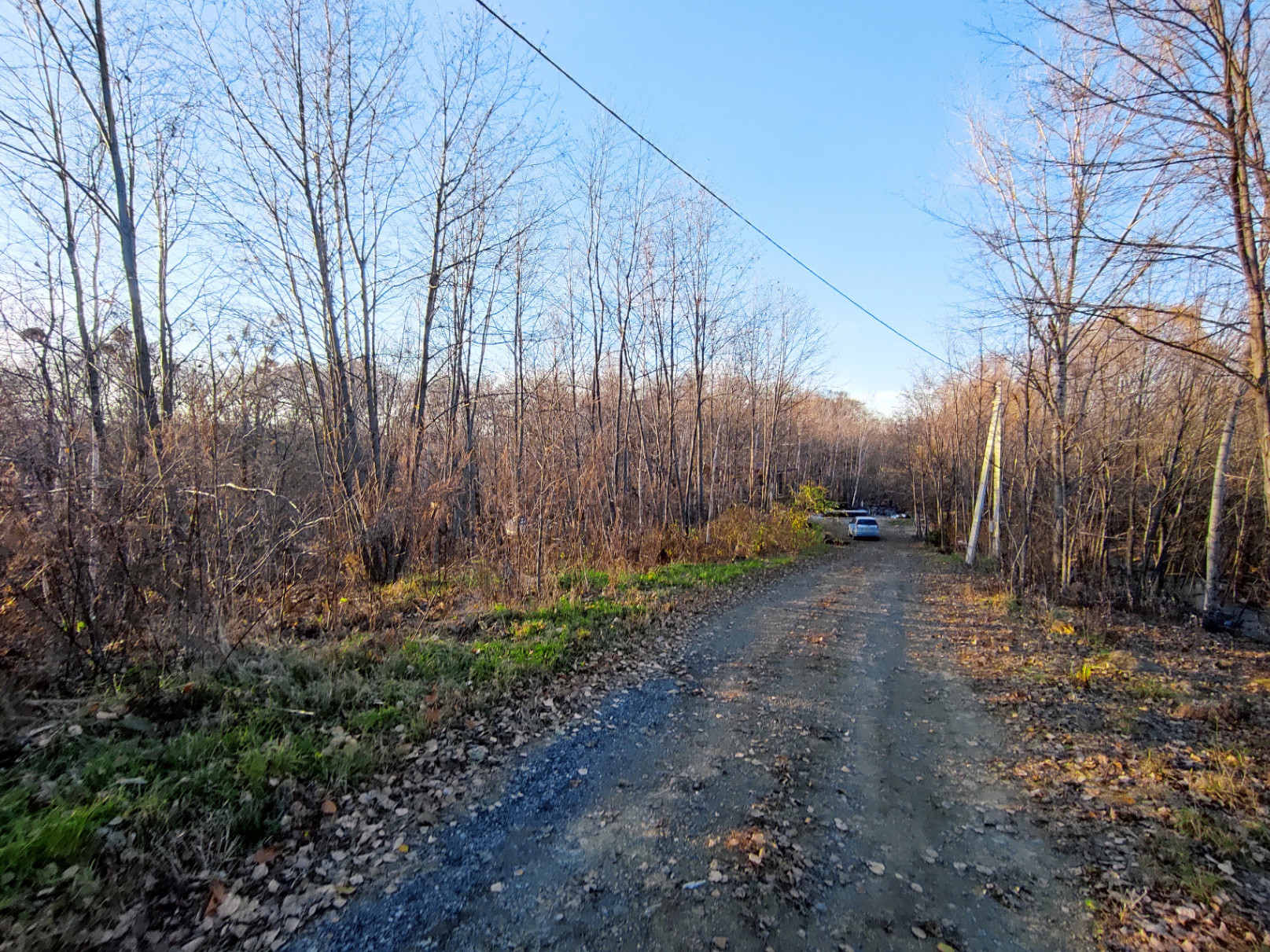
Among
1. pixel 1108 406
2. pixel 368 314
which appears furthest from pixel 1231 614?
pixel 368 314

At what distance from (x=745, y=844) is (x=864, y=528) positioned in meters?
31.4

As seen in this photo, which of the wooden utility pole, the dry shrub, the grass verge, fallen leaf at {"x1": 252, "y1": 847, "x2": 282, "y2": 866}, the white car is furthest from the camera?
the white car

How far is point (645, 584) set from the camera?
1126 cm

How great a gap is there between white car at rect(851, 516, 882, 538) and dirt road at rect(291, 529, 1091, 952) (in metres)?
27.6

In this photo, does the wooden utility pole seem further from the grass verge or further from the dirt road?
the grass verge

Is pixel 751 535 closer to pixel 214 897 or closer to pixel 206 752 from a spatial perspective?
pixel 206 752

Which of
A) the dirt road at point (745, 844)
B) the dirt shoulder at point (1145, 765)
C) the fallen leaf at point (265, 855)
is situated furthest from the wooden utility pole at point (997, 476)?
the fallen leaf at point (265, 855)

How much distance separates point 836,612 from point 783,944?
8.39m

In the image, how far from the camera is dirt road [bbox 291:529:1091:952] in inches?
112

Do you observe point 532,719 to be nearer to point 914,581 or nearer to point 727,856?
point 727,856

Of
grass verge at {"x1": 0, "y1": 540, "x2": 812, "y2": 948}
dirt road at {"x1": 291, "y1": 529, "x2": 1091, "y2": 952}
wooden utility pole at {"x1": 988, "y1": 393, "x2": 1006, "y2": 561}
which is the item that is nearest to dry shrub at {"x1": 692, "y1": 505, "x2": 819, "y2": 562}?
wooden utility pole at {"x1": 988, "y1": 393, "x2": 1006, "y2": 561}

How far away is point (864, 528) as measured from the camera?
3228 cm

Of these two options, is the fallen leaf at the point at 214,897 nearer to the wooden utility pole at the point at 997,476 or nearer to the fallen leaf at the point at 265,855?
the fallen leaf at the point at 265,855

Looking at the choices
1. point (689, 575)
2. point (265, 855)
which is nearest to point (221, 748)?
point (265, 855)
